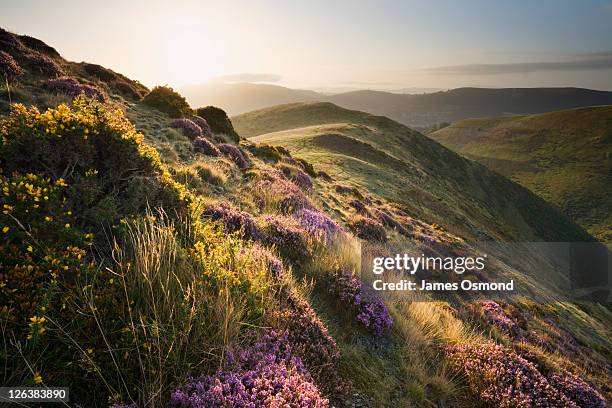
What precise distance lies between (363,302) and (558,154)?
5767 inches

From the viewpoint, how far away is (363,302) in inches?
241

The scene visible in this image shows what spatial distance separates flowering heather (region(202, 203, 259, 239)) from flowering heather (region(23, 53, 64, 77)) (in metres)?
15.8

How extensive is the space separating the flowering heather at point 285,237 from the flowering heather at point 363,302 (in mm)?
1165

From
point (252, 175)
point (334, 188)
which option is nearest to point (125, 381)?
point (252, 175)

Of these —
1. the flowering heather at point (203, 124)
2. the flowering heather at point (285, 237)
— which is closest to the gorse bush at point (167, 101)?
the flowering heather at point (203, 124)

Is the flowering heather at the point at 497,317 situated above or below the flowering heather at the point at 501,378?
below

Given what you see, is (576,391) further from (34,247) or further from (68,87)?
(68,87)

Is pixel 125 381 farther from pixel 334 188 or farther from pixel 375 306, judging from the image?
pixel 334 188

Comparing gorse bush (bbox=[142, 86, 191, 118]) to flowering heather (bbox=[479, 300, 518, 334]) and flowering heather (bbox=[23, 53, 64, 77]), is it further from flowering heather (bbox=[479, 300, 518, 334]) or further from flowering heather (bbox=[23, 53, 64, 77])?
flowering heather (bbox=[479, 300, 518, 334])

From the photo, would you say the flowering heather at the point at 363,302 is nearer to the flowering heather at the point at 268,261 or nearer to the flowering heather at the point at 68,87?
the flowering heather at the point at 268,261

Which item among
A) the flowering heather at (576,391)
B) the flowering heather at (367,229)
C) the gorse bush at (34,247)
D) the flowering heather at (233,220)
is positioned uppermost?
the gorse bush at (34,247)

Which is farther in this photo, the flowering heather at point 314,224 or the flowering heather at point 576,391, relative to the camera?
the flowering heather at point 314,224

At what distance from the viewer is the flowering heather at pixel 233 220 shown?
23.6ft

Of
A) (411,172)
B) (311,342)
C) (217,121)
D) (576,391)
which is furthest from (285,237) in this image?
(411,172)
